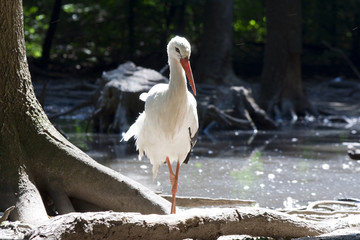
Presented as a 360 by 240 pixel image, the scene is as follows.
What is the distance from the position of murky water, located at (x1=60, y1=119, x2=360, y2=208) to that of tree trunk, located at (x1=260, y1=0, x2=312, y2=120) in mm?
2968

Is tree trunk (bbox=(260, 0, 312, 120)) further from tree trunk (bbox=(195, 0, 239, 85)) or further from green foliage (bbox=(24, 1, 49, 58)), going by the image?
green foliage (bbox=(24, 1, 49, 58))

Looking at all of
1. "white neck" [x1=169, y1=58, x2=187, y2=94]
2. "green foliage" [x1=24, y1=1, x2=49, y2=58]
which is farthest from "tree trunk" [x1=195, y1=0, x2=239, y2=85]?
"white neck" [x1=169, y1=58, x2=187, y2=94]

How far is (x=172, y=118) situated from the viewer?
236 inches

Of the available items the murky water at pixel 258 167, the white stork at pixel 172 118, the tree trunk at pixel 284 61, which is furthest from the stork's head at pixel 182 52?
the tree trunk at pixel 284 61

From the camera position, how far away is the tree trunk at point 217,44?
1914cm

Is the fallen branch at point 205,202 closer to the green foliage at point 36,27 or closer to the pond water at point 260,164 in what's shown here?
the pond water at point 260,164

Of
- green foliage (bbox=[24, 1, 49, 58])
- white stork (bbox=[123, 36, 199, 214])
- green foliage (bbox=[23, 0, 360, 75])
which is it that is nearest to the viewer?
white stork (bbox=[123, 36, 199, 214])

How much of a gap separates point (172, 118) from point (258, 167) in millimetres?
3483

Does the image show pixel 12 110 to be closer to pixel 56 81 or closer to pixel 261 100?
pixel 261 100

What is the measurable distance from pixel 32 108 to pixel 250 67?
1809cm

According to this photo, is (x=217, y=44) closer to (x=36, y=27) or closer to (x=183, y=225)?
(x=36, y=27)

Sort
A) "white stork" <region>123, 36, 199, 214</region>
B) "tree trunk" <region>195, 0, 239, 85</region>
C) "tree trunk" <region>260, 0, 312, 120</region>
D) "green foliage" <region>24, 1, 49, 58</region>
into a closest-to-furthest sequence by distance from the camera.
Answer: "white stork" <region>123, 36, 199, 214</region>, "tree trunk" <region>260, 0, 312, 120</region>, "tree trunk" <region>195, 0, 239, 85</region>, "green foliage" <region>24, 1, 49, 58</region>

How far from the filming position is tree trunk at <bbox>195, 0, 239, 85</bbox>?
19.1m

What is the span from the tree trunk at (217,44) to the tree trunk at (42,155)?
13.8 metres
